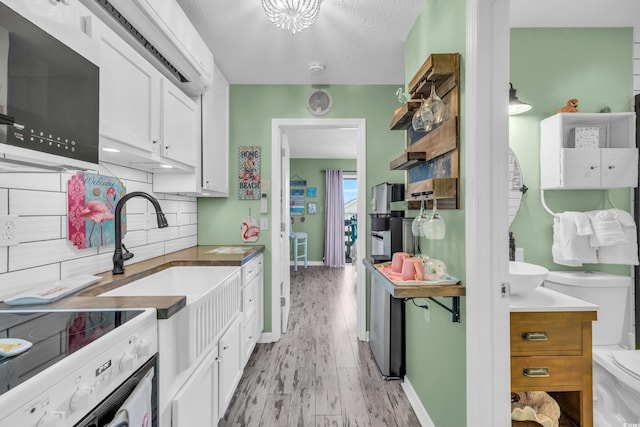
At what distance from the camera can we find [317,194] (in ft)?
23.8

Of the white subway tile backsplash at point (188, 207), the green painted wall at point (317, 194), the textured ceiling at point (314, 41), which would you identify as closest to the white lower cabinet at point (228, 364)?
the white subway tile backsplash at point (188, 207)

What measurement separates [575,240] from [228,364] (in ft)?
7.84

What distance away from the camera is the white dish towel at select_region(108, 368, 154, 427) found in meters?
0.83

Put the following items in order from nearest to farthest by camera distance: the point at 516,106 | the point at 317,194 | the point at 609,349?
the point at 609,349, the point at 516,106, the point at 317,194

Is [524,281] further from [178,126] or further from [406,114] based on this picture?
[178,126]

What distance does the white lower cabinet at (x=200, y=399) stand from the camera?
120 centimetres

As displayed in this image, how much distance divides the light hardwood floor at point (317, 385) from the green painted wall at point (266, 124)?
0.52 metres

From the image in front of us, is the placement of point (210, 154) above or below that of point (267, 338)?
above

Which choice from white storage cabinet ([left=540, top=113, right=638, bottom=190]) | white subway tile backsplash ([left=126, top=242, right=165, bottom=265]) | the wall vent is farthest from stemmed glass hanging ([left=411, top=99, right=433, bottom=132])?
white subway tile backsplash ([left=126, top=242, right=165, bottom=265])

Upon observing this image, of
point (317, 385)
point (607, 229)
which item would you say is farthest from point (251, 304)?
point (607, 229)

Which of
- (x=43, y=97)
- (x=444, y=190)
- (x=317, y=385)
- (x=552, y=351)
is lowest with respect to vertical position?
(x=317, y=385)

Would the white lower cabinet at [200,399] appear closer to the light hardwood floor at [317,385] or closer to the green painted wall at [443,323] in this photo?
the light hardwood floor at [317,385]

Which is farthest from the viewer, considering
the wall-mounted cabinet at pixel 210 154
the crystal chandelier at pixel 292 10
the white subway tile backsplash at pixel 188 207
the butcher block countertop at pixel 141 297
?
the white subway tile backsplash at pixel 188 207

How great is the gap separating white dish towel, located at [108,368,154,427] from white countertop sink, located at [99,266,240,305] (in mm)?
664
